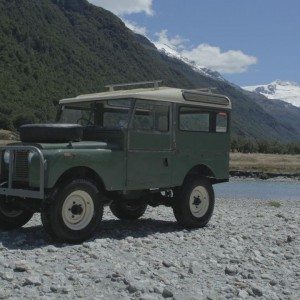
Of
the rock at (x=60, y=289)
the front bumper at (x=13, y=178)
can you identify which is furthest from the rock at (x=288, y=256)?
the rock at (x=60, y=289)

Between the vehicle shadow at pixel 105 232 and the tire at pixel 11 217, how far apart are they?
0.53 feet

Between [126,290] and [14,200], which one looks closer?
[126,290]

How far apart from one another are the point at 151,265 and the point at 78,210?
1.83 metres

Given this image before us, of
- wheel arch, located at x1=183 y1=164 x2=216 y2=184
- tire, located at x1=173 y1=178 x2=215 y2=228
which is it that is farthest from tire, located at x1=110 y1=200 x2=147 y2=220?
wheel arch, located at x1=183 y1=164 x2=216 y2=184

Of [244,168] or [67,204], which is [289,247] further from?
[244,168]

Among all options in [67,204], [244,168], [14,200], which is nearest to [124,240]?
[67,204]

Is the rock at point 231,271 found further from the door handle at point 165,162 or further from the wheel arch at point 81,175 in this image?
the door handle at point 165,162

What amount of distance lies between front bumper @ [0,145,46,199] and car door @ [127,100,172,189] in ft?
6.58

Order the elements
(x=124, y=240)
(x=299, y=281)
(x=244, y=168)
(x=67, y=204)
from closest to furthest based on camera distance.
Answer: (x=299, y=281), (x=67, y=204), (x=124, y=240), (x=244, y=168)

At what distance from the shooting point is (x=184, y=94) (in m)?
11.8

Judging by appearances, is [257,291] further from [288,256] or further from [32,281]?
[32,281]

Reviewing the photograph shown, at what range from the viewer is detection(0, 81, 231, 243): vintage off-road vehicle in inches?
380

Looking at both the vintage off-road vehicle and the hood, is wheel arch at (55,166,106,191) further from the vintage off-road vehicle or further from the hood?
the hood

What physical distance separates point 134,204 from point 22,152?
342 cm
